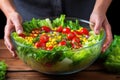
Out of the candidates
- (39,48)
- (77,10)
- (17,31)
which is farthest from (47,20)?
(77,10)

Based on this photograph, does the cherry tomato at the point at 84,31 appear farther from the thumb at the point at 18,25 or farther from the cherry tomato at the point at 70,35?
the thumb at the point at 18,25

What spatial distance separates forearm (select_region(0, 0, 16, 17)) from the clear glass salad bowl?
247mm

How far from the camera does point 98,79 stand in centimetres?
134

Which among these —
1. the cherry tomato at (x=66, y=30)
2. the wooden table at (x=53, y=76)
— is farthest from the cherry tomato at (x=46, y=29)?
the wooden table at (x=53, y=76)

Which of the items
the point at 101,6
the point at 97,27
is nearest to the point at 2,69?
the point at 97,27

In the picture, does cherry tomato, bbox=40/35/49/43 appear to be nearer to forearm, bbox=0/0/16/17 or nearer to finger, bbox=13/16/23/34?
finger, bbox=13/16/23/34

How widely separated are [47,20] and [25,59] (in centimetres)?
29

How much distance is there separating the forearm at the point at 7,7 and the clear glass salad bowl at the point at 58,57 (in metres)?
0.25

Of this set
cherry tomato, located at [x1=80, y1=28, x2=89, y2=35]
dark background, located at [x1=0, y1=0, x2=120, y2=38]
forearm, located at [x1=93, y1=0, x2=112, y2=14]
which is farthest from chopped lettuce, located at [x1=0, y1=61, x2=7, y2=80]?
dark background, located at [x1=0, y1=0, x2=120, y2=38]

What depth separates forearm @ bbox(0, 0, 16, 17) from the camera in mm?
1568

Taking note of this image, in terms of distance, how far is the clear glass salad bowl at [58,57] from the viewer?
1.23 m

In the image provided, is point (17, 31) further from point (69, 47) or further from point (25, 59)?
point (69, 47)

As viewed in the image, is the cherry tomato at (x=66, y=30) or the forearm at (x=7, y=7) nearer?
the cherry tomato at (x=66, y=30)

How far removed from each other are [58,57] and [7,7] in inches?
20.4
